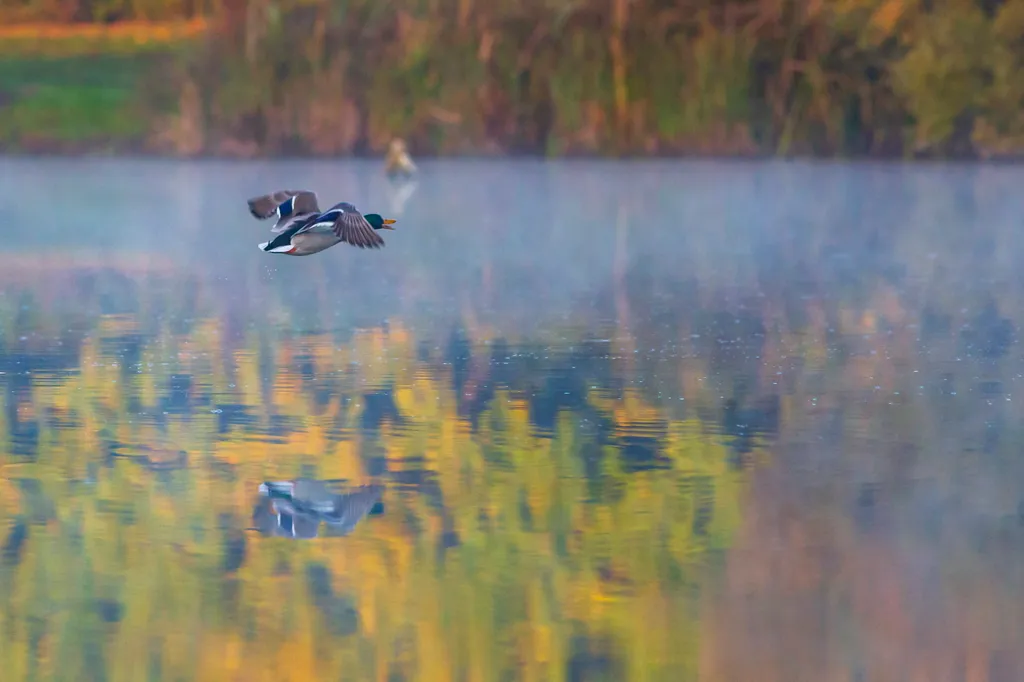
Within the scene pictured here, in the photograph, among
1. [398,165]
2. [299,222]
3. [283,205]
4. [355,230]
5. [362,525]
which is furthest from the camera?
[398,165]

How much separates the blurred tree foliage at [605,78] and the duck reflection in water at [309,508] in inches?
869

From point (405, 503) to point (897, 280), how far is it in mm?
6735

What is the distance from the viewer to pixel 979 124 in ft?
88.0

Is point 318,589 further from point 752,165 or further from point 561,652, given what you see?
point 752,165

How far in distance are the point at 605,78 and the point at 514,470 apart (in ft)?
72.7

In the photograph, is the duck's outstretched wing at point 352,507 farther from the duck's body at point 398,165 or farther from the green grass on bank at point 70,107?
the green grass on bank at point 70,107

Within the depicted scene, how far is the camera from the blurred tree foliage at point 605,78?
88.1 ft

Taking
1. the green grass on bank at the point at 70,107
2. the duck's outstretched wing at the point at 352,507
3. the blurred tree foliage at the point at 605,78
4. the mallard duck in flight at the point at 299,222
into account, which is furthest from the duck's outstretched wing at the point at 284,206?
the green grass on bank at the point at 70,107

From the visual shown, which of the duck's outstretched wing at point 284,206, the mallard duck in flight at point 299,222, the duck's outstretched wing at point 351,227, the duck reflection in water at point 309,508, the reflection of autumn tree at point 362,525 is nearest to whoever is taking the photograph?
the reflection of autumn tree at point 362,525

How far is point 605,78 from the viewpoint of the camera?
89.6 ft

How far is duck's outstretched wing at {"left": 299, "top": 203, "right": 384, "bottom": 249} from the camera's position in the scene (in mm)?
7676

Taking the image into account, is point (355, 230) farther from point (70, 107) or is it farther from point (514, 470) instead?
point (70, 107)

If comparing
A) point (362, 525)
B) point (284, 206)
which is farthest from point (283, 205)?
point (362, 525)

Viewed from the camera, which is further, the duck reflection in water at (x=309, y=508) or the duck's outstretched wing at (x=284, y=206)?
the duck's outstretched wing at (x=284, y=206)
